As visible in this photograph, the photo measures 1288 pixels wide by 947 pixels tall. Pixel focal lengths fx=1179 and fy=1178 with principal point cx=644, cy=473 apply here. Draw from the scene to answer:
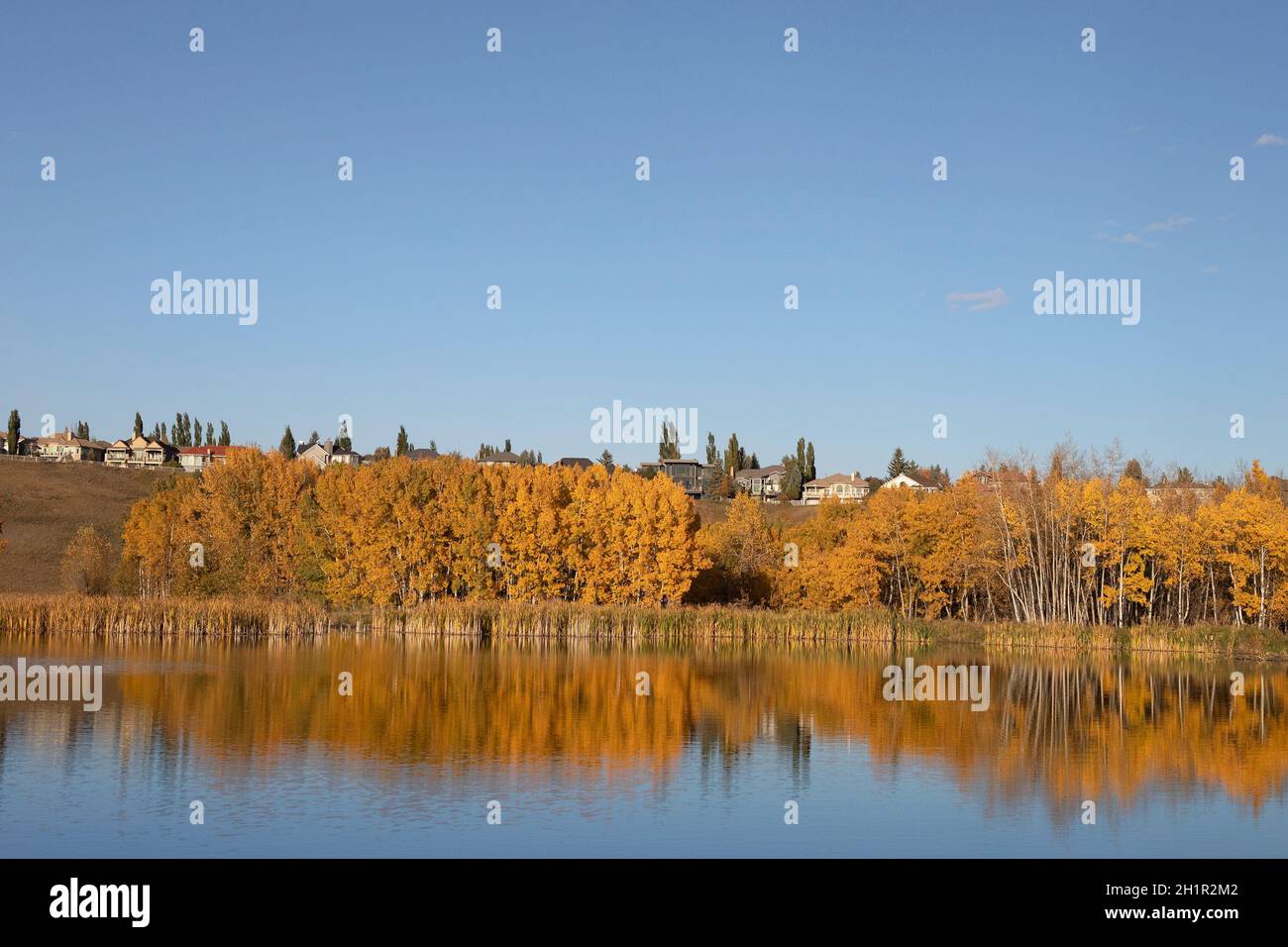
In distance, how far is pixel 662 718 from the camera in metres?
31.0

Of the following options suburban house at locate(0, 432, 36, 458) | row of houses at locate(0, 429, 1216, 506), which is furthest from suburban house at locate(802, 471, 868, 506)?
suburban house at locate(0, 432, 36, 458)

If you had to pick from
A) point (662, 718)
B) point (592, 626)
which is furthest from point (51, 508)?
point (662, 718)

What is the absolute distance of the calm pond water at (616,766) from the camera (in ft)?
60.6

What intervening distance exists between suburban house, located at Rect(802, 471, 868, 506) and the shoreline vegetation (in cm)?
9228

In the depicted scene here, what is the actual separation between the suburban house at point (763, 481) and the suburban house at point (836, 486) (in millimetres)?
5753

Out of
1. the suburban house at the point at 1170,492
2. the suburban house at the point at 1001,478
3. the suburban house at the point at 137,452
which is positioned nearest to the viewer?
the suburban house at the point at 1001,478

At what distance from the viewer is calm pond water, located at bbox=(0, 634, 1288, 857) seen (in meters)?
18.5

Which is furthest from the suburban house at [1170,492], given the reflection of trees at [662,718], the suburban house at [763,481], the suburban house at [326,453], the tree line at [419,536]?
the suburban house at [326,453]

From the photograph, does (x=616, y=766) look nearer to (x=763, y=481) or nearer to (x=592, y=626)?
(x=592, y=626)

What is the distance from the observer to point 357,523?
72.6 metres

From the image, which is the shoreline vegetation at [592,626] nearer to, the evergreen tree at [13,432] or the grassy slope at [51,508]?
the grassy slope at [51,508]

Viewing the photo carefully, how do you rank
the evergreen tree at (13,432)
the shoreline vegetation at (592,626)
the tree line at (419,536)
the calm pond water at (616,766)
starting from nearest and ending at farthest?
the calm pond water at (616,766) → the shoreline vegetation at (592,626) → the tree line at (419,536) → the evergreen tree at (13,432)

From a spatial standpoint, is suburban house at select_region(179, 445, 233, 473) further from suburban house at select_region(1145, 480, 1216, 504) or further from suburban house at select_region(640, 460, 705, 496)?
suburban house at select_region(1145, 480, 1216, 504)

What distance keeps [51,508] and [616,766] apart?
10206 centimetres
